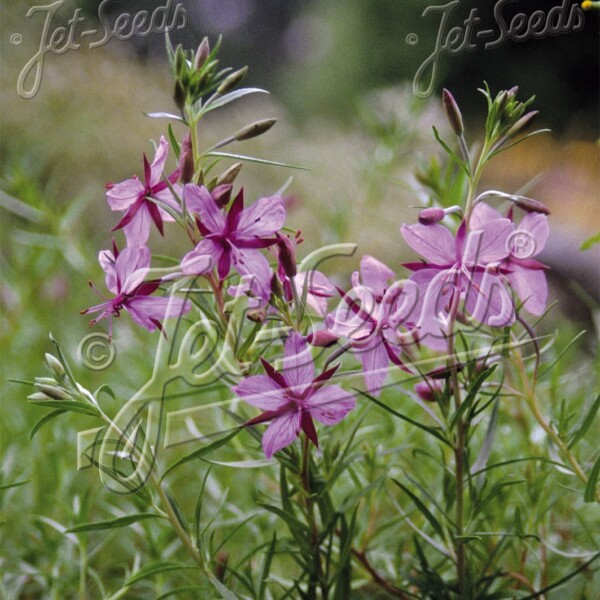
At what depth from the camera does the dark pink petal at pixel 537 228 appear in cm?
38

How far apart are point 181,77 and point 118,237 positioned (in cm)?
128

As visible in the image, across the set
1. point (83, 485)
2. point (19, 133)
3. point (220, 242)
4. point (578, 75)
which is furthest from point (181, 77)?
point (578, 75)

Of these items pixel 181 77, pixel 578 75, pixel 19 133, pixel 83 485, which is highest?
pixel 578 75

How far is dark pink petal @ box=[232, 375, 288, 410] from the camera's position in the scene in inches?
13.3

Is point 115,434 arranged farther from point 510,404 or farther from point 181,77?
point 510,404

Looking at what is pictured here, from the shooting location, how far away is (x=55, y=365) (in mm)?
361

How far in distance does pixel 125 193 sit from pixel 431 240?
0.16m

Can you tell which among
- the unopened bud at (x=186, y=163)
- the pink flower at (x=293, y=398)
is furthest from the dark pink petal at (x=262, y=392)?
the unopened bud at (x=186, y=163)

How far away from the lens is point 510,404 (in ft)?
2.09

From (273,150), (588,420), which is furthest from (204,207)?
(273,150)

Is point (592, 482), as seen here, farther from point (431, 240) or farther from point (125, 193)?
point (125, 193)

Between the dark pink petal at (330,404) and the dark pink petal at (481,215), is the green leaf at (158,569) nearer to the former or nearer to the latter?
the dark pink petal at (330,404)

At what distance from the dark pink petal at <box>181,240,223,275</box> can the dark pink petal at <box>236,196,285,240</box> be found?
13mm

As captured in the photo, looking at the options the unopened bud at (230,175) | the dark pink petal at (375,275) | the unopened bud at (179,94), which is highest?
the unopened bud at (179,94)
